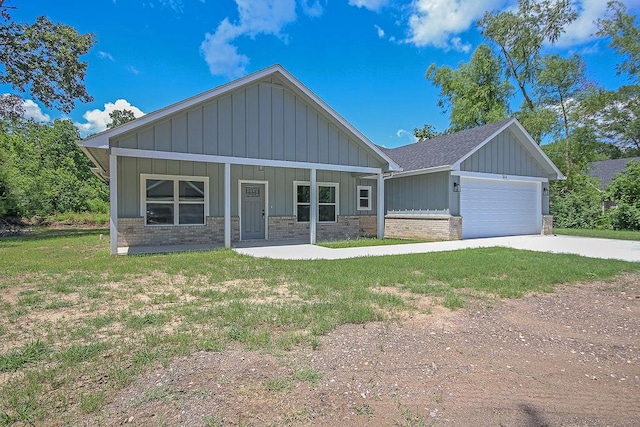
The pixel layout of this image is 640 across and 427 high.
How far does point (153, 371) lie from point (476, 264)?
23.4 ft

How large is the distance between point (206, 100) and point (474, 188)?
432 inches

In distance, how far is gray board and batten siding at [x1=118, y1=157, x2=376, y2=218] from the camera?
10891mm

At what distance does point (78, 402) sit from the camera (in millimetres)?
2377

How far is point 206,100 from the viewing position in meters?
10.0

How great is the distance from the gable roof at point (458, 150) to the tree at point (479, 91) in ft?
41.0

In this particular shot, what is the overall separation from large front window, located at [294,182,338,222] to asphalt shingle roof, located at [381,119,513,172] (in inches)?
144

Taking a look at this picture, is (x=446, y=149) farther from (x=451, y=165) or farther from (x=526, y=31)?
(x=526, y=31)

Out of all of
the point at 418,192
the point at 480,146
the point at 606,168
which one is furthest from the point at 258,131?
the point at 606,168

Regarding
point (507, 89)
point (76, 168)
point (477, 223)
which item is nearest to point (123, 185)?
point (477, 223)

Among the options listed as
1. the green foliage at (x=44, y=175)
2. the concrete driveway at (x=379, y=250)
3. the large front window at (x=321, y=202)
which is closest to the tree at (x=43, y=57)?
the green foliage at (x=44, y=175)

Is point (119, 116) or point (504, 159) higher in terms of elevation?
point (119, 116)

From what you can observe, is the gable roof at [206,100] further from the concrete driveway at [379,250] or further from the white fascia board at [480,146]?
the concrete driveway at [379,250]

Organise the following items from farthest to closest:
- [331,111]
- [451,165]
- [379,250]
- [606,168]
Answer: [606,168]
[451,165]
[331,111]
[379,250]

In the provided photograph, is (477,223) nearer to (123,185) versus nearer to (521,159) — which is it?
(521,159)
